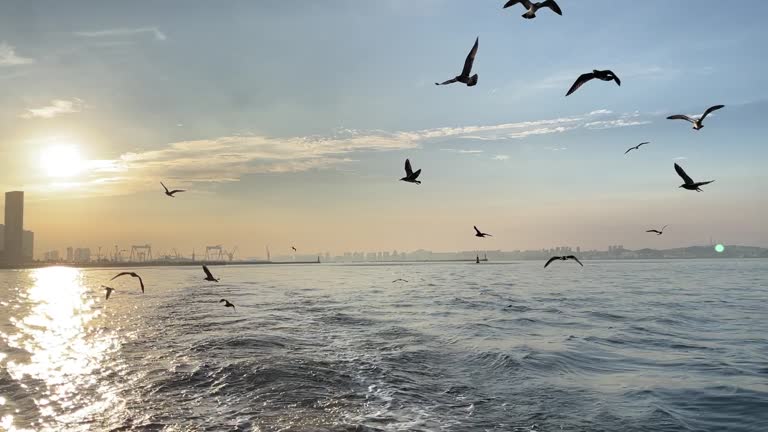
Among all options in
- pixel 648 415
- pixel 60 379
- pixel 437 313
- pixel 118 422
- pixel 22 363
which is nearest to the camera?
pixel 118 422

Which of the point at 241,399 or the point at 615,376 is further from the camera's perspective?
the point at 615,376

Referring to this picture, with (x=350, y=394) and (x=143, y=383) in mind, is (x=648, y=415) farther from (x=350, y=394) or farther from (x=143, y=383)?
(x=143, y=383)

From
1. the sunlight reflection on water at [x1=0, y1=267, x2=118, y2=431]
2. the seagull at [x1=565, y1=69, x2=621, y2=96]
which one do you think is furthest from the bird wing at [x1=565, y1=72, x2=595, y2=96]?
the sunlight reflection on water at [x1=0, y1=267, x2=118, y2=431]

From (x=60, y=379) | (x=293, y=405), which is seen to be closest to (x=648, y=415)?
(x=293, y=405)

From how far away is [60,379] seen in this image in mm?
14195

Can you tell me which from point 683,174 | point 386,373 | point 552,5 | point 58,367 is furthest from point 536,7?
point 58,367

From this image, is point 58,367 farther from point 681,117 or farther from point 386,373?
point 681,117

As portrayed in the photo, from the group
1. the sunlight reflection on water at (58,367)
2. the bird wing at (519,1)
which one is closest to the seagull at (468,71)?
the bird wing at (519,1)

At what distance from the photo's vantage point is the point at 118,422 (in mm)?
10125

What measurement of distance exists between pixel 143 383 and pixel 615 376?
12.8m

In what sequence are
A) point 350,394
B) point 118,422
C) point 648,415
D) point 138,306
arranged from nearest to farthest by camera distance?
point 118,422, point 648,415, point 350,394, point 138,306

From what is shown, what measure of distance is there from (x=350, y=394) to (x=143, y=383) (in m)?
5.40

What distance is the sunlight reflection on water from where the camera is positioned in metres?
11.1

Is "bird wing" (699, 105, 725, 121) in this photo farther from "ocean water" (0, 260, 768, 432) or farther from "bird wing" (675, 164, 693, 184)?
"ocean water" (0, 260, 768, 432)
